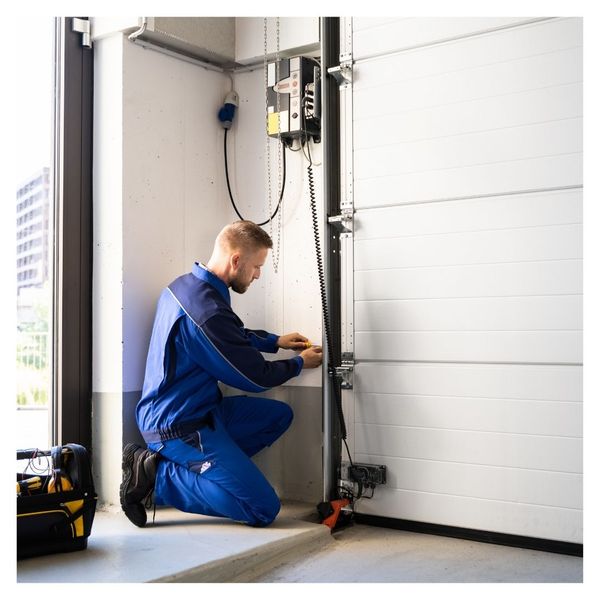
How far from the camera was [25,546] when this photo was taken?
3111mm

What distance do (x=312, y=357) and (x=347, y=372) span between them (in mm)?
216

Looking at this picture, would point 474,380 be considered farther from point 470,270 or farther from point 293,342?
point 293,342

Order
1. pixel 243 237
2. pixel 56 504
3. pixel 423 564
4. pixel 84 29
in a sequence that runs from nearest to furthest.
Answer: pixel 56 504 < pixel 423 564 < pixel 243 237 < pixel 84 29

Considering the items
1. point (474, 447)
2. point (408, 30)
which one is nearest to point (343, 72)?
point (408, 30)

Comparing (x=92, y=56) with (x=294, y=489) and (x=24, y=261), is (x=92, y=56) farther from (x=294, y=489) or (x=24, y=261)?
(x=294, y=489)

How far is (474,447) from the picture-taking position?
370 centimetres

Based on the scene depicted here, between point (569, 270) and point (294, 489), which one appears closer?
point (569, 270)

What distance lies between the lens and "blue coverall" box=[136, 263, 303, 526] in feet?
12.2

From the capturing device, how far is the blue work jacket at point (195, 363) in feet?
12.2

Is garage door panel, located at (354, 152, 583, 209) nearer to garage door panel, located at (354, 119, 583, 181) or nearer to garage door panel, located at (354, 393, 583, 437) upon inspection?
garage door panel, located at (354, 119, 583, 181)

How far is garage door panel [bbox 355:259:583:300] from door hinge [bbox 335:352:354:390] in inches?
13.2

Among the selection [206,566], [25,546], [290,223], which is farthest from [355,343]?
[25,546]

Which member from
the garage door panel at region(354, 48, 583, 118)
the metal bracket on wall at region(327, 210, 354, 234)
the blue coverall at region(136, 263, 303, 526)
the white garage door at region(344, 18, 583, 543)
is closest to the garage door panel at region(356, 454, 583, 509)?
the white garage door at region(344, 18, 583, 543)

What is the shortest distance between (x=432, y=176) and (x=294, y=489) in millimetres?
1989
